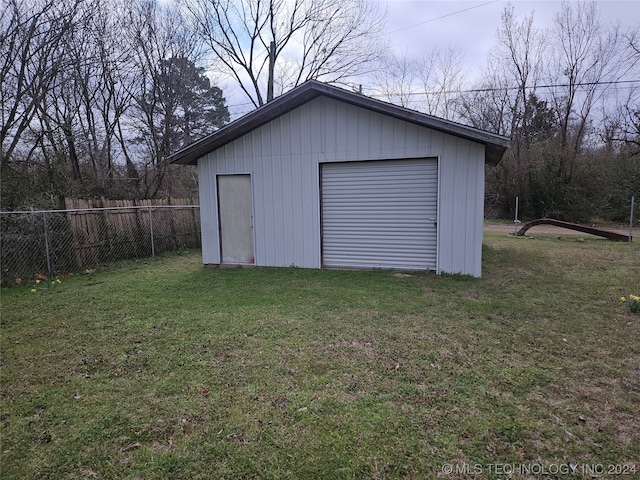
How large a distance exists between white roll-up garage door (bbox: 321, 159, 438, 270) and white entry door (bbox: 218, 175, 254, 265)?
1.73 meters

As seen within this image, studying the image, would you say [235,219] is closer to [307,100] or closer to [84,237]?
[307,100]

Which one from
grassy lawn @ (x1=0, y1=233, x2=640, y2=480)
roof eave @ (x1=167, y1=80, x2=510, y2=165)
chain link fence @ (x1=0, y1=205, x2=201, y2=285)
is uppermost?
roof eave @ (x1=167, y1=80, x2=510, y2=165)

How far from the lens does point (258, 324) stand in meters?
4.29

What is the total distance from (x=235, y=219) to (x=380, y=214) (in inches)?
128

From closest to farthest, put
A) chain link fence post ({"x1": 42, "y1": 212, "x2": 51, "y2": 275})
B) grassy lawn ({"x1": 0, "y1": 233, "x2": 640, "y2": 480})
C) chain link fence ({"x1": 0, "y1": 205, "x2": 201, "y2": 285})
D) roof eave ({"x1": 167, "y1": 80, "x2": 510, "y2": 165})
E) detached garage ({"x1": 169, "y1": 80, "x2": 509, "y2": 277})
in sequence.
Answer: grassy lawn ({"x1": 0, "y1": 233, "x2": 640, "y2": 480}) < roof eave ({"x1": 167, "y1": 80, "x2": 510, "y2": 165}) < detached garage ({"x1": 169, "y1": 80, "x2": 509, "y2": 277}) < chain link fence ({"x1": 0, "y1": 205, "x2": 201, "y2": 285}) < chain link fence post ({"x1": 42, "y1": 212, "x2": 51, "y2": 275})

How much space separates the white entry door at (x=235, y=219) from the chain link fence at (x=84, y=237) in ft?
8.95

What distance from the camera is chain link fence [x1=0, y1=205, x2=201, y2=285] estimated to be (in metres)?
6.68

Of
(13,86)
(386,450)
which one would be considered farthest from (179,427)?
(13,86)

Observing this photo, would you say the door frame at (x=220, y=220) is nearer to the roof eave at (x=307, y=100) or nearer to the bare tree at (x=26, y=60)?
the roof eave at (x=307, y=100)

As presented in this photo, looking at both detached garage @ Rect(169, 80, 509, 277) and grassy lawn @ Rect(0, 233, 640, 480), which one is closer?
grassy lawn @ Rect(0, 233, 640, 480)

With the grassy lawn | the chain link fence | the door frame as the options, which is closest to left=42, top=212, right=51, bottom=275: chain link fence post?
the chain link fence

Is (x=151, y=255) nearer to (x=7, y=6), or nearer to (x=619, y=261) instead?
(x=7, y=6)

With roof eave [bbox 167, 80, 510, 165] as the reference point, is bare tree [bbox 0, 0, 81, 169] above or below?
above

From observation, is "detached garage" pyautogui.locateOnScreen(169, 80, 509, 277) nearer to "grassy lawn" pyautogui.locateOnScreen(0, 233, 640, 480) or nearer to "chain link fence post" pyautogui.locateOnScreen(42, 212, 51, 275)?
"grassy lawn" pyautogui.locateOnScreen(0, 233, 640, 480)
